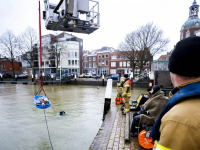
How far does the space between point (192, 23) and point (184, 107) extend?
46555 millimetres

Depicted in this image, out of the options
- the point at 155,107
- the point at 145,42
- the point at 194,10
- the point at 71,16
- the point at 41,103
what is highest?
the point at 194,10

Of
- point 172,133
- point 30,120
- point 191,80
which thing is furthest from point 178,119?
point 30,120

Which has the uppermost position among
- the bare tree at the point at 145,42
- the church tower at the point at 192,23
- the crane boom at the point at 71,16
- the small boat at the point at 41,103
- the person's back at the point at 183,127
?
the church tower at the point at 192,23

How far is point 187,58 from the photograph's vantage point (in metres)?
0.91

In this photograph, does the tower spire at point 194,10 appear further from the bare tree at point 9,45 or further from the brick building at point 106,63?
the bare tree at point 9,45

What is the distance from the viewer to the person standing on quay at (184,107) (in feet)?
2.42

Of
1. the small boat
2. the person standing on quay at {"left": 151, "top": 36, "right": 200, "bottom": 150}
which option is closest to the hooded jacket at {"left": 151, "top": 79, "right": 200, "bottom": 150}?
the person standing on quay at {"left": 151, "top": 36, "right": 200, "bottom": 150}

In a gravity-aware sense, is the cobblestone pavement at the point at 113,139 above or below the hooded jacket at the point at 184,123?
below

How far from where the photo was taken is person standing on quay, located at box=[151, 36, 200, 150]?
0.74 metres

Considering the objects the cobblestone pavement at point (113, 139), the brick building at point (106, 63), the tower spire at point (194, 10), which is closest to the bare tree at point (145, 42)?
the brick building at point (106, 63)

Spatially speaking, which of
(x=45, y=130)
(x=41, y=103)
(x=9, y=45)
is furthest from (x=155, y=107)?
(x=9, y=45)

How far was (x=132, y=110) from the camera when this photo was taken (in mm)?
6094

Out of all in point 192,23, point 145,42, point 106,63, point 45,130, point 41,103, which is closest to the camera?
point 41,103

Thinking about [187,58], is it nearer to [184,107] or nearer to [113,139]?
[184,107]
